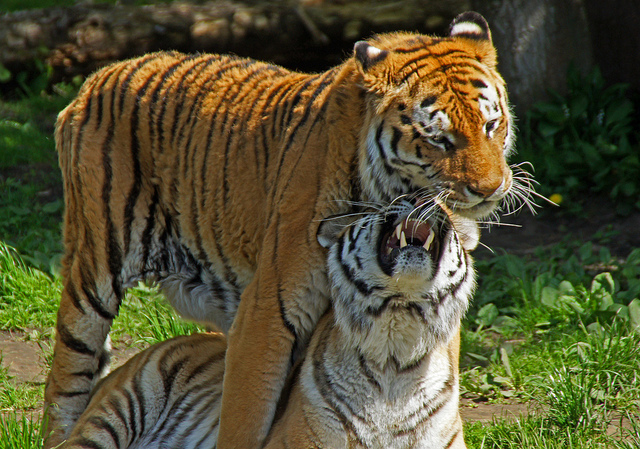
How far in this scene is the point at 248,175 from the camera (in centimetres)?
275

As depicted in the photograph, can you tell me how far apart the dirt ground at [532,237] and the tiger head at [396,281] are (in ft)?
5.77

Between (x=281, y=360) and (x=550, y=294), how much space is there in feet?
5.88

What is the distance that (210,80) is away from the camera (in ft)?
9.99

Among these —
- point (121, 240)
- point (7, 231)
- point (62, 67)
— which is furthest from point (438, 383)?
point (62, 67)

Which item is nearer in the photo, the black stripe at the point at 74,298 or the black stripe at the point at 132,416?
the black stripe at the point at 132,416

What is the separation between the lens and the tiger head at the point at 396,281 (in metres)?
2.16

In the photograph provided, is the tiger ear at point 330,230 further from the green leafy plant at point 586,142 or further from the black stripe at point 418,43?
the green leafy plant at point 586,142

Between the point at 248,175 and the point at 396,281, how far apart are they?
84 centimetres

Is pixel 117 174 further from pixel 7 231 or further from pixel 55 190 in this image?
pixel 55 190

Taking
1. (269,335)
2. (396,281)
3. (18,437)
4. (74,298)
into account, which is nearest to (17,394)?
(74,298)

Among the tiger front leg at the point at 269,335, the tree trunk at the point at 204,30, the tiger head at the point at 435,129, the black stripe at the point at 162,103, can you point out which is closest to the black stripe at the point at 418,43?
the tiger head at the point at 435,129

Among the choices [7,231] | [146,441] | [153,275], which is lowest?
[7,231]

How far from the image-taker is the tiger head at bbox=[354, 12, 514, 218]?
6.88 ft

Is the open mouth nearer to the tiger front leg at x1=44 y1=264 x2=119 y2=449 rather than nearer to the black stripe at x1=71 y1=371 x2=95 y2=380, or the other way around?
the tiger front leg at x1=44 y1=264 x2=119 y2=449
